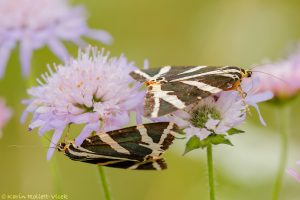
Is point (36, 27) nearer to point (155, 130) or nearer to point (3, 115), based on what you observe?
point (3, 115)

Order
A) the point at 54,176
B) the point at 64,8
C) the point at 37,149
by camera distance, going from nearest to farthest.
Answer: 1. the point at 54,176
2. the point at 64,8
3. the point at 37,149

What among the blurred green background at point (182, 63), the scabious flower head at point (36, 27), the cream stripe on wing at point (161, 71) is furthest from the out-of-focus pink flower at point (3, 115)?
the cream stripe on wing at point (161, 71)

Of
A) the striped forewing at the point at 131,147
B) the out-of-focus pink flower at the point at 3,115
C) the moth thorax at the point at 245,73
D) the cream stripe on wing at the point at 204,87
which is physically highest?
the out-of-focus pink flower at the point at 3,115

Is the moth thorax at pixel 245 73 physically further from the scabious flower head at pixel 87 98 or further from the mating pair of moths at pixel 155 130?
the scabious flower head at pixel 87 98

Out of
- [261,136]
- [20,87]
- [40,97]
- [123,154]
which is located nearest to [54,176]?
[40,97]

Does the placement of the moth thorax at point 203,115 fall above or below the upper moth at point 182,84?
below

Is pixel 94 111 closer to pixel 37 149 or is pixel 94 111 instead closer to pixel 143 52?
pixel 37 149

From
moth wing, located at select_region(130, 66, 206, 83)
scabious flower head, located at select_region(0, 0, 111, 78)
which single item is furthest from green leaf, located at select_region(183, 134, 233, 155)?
scabious flower head, located at select_region(0, 0, 111, 78)
